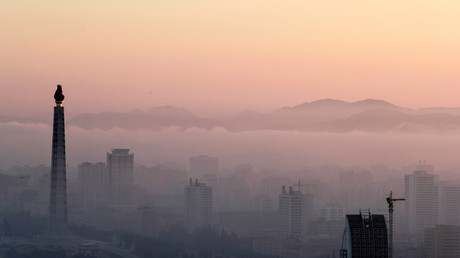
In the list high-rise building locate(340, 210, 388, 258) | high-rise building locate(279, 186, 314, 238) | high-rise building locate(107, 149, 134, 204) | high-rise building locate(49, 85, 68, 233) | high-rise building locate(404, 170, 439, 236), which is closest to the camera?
high-rise building locate(340, 210, 388, 258)

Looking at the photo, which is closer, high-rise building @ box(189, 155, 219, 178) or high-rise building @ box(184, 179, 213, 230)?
high-rise building @ box(184, 179, 213, 230)

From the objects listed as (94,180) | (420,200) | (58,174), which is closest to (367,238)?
(58,174)

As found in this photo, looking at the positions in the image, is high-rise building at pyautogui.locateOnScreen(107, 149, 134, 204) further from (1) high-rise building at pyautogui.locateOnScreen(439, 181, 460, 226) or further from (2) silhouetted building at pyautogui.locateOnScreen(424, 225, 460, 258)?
(2) silhouetted building at pyautogui.locateOnScreen(424, 225, 460, 258)

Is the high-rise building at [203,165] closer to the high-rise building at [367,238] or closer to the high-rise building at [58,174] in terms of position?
the high-rise building at [58,174]

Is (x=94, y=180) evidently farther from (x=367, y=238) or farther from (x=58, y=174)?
(x=367, y=238)

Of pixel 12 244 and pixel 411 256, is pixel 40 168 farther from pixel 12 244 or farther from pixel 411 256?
pixel 411 256

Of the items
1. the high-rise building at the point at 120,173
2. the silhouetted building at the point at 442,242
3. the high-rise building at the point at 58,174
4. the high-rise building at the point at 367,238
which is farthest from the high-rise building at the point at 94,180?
the high-rise building at the point at 367,238

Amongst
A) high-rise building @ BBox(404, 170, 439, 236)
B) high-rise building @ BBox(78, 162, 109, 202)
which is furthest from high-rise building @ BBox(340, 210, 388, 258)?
high-rise building @ BBox(78, 162, 109, 202)
